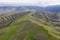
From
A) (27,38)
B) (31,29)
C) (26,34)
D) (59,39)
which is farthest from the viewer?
(31,29)

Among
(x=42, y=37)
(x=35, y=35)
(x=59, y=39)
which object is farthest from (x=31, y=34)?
(x=59, y=39)

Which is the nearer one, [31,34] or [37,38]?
[37,38]

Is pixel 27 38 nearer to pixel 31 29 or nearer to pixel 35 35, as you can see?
pixel 35 35

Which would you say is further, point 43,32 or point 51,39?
point 43,32

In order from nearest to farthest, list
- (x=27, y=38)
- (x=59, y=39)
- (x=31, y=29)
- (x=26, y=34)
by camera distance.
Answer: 1. (x=59, y=39)
2. (x=27, y=38)
3. (x=26, y=34)
4. (x=31, y=29)

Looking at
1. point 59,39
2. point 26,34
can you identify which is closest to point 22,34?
point 26,34

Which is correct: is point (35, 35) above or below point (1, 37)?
above

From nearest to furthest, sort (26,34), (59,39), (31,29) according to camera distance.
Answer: (59,39) < (26,34) < (31,29)

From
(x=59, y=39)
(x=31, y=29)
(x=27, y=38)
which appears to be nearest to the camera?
(x=59, y=39)

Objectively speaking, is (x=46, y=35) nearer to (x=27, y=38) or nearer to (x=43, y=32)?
(x=43, y=32)
